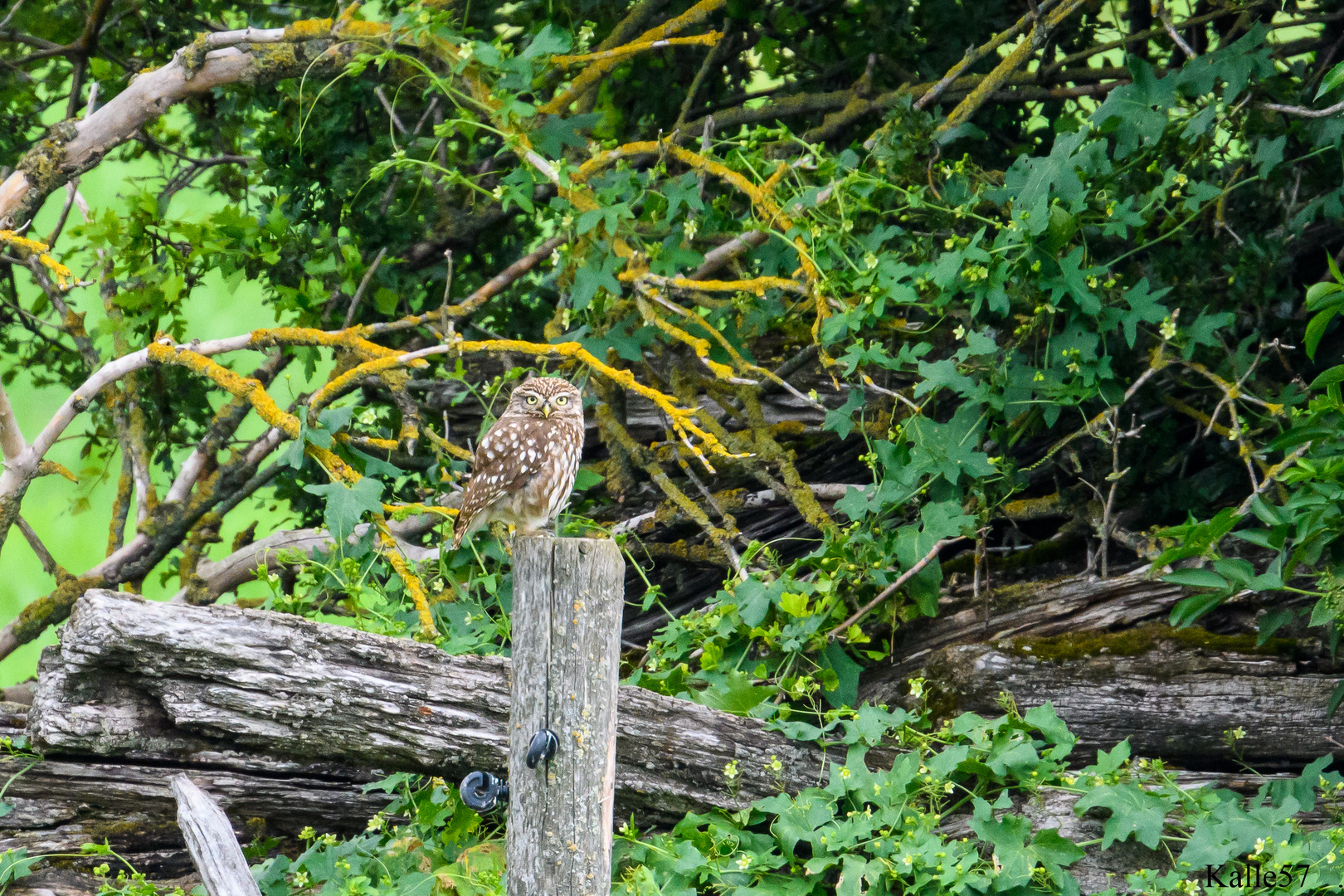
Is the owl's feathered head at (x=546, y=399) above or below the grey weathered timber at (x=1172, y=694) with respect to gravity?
above

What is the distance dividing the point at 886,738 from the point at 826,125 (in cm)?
231

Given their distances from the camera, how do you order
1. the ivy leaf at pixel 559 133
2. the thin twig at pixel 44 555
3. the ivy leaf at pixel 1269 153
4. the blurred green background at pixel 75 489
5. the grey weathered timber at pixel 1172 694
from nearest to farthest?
the grey weathered timber at pixel 1172 694 < the ivy leaf at pixel 1269 153 < the ivy leaf at pixel 559 133 < the thin twig at pixel 44 555 < the blurred green background at pixel 75 489

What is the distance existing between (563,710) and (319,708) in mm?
860

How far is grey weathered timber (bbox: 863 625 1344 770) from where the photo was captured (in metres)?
3.12

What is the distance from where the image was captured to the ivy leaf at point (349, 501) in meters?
3.25

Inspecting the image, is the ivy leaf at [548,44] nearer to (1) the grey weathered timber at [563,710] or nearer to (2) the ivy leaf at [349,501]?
(2) the ivy leaf at [349,501]

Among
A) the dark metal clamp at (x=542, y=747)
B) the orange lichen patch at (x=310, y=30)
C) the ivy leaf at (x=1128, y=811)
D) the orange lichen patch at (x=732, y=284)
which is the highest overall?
the orange lichen patch at (x=310, y=30)

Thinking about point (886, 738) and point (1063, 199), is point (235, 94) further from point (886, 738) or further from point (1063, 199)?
point (886, 738)

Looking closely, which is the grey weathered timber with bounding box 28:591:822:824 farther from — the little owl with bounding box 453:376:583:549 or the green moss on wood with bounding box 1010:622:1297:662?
the green moss on wood with bounding box 1010:622:1297:662

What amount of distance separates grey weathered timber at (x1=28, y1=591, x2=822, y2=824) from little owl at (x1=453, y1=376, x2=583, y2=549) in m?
0.50

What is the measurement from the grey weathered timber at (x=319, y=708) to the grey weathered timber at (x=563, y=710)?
625 millimetres

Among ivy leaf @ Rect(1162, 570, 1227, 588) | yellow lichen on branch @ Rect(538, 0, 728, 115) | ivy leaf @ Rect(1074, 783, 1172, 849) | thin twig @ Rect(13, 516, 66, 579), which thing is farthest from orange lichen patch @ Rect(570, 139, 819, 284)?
thin twig @ Rect(13, 516, 66, 579)

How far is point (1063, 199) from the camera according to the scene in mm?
3217

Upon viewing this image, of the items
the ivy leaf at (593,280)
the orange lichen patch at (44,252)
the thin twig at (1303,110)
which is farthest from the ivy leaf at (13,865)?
the thin twig at (1303,110)
